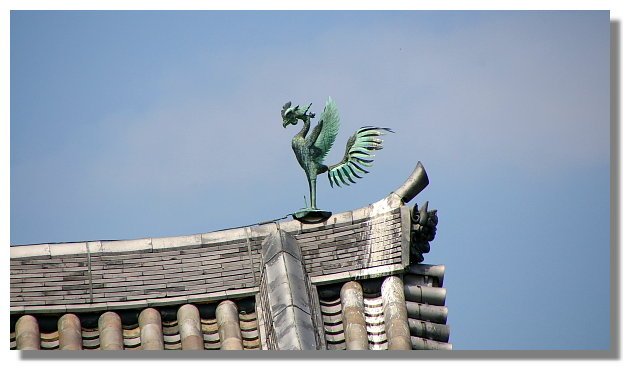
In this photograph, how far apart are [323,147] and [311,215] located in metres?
1.11

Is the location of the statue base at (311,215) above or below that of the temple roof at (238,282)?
above

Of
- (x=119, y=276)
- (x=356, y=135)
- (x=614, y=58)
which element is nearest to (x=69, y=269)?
(x=119, y=276)

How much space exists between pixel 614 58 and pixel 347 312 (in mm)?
5860

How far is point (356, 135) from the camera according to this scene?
65125 mm

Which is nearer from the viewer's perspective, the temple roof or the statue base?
the temple roof

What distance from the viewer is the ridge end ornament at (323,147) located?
213 ft

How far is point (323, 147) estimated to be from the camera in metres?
65.0

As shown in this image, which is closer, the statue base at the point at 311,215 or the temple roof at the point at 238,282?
the temple roof at the point at 238,282

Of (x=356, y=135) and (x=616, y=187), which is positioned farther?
(x=356, y=135)

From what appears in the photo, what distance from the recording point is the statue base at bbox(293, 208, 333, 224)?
6481 centimetres

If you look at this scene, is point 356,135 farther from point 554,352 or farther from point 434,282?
point 554,352

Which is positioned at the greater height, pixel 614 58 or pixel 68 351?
pixel 614 58

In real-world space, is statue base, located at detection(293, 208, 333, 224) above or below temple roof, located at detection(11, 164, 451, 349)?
above

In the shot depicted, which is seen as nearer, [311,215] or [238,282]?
[238,282]
